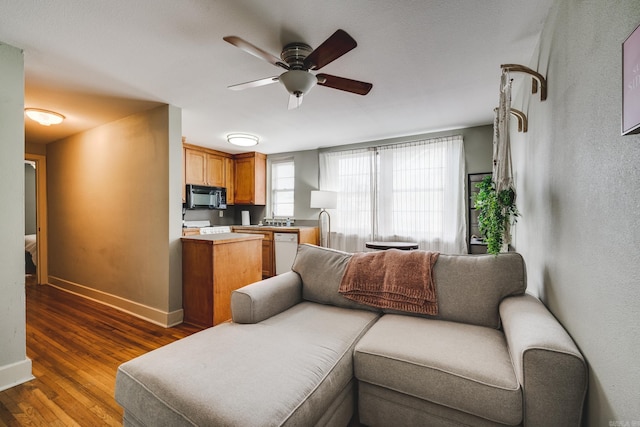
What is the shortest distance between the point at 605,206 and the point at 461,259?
1022 mm

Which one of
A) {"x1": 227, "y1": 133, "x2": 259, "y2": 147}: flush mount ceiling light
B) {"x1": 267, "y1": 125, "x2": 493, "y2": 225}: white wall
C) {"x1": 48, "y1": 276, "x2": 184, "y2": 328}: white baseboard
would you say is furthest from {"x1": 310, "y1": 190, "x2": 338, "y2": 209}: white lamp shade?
{"x1": 48, "y1": 276, "x2": 184, "y2": 328}: white baseboard

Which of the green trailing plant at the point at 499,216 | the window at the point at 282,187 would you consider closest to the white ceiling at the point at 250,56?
the green trailing plant at the point at 499,216

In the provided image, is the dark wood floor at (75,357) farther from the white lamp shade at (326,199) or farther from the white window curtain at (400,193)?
the white window curtain at (400,193)

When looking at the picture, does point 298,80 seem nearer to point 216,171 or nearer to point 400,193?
point 400,193

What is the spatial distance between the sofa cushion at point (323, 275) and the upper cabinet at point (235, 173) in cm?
355

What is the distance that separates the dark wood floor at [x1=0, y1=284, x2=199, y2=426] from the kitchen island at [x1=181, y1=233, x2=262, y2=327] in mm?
217

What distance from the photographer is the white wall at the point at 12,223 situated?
194cm

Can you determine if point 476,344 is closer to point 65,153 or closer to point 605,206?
point 605,206

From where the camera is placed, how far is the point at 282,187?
5859mm

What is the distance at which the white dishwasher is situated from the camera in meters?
4.89

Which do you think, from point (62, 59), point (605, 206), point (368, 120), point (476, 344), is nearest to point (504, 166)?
point (605, 206)

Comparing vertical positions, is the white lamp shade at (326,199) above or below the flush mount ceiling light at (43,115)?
below

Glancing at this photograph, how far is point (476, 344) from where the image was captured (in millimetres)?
1485

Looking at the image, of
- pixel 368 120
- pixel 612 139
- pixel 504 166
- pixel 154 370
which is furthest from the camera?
pixel 368 120
